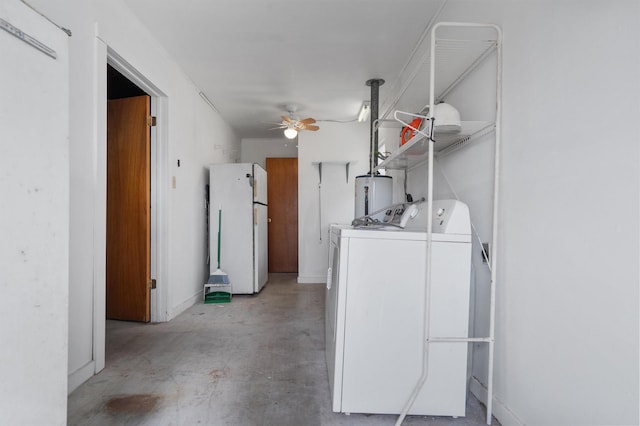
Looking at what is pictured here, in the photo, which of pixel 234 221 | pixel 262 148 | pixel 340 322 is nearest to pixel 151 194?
pixel 234 221

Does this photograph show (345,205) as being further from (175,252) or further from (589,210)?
(589,210)

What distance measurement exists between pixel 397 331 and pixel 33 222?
1538mm

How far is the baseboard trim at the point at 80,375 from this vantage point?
1.74m

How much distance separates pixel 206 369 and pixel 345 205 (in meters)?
3.23

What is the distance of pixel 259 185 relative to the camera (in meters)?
4.36

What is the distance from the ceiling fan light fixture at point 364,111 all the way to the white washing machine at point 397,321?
303 cm

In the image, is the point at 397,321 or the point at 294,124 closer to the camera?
the point at 397,321

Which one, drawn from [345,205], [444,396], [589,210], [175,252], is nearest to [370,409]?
[444,396]

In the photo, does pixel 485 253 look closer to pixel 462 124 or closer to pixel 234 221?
pixel 462 124

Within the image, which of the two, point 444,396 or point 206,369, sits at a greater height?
point 444,396

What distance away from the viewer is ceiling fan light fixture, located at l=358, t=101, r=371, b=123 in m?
4.16

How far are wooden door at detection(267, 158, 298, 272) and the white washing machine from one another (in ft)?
14.8

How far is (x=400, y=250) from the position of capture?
1.52 meters

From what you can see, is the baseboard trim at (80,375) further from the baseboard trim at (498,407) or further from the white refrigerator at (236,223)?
the baseboard trim at (498,407)
